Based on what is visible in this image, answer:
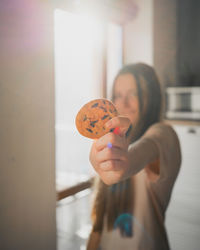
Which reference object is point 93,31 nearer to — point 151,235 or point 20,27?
point 20,27

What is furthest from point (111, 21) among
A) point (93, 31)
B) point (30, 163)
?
point (30, 163)

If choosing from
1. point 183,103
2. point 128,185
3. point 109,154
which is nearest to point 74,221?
point 128,185

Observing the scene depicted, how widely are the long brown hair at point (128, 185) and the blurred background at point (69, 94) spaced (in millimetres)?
24

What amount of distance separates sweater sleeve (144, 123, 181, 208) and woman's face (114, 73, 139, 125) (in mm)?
51

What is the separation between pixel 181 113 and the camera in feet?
1.60

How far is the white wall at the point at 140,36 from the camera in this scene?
48cm

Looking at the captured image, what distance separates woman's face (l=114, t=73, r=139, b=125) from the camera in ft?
1.44

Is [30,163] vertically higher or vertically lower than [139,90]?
lower

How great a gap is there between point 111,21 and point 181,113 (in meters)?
0.25

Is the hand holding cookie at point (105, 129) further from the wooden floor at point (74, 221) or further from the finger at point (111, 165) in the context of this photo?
the wooden floor at point (74, 221)

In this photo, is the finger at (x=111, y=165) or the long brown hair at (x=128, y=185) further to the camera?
the long brown hair at (x=128, y=185)

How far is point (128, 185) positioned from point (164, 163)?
0.09 metres

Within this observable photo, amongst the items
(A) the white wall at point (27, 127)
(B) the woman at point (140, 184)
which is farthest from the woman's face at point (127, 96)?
(A) the white wall at point (27, 127)

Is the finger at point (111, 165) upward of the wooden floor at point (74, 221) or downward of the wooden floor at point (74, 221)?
upward
